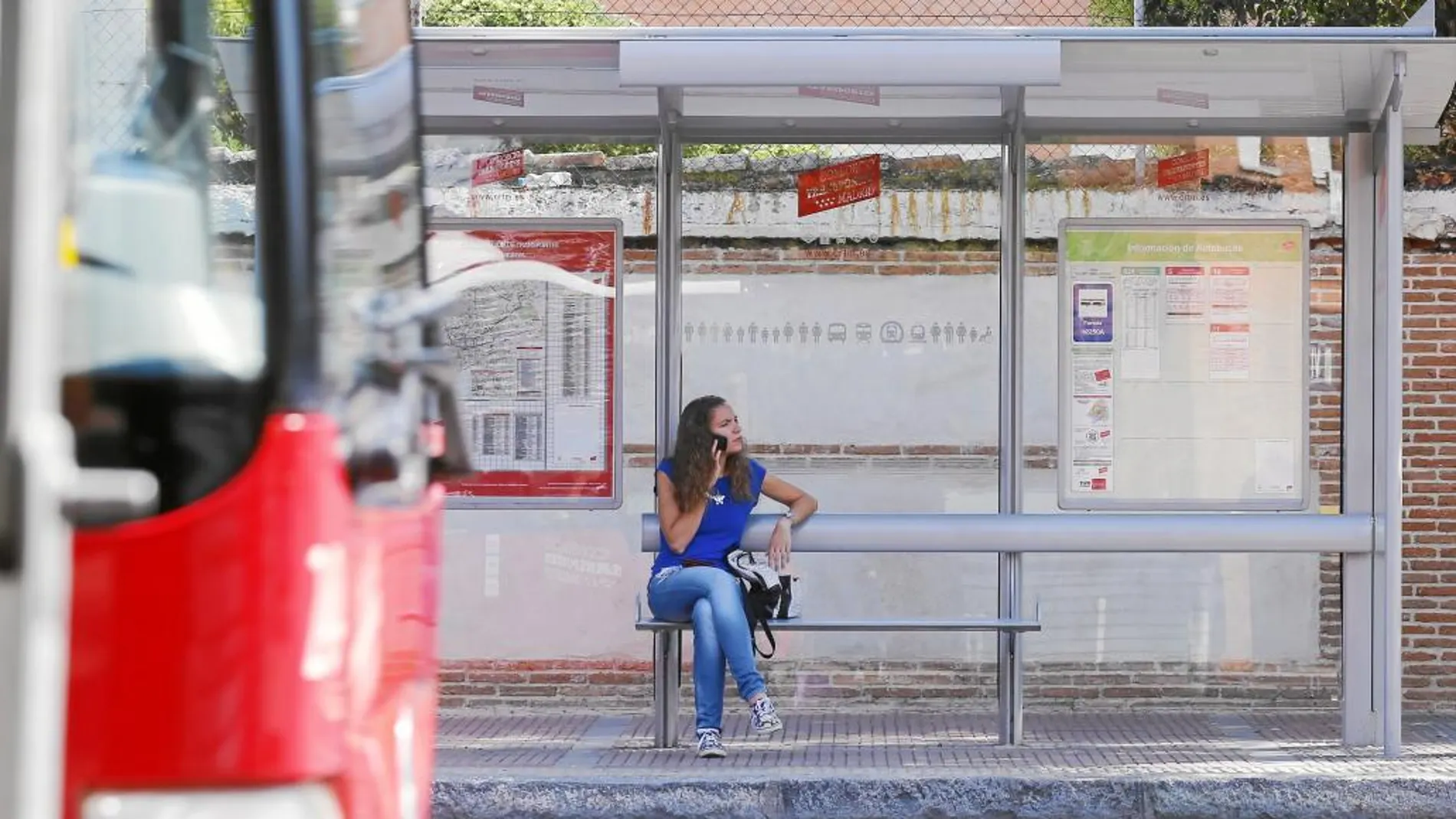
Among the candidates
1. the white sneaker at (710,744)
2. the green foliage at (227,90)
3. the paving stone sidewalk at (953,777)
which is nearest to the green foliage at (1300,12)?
the paving stone sidewalk at (953,777)

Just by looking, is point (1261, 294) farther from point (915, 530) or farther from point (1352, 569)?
point (915, 530)

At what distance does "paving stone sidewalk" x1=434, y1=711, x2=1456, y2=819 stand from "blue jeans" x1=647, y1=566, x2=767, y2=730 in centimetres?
25

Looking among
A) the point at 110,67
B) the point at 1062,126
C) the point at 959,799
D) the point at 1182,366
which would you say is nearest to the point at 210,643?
the point at 110,67

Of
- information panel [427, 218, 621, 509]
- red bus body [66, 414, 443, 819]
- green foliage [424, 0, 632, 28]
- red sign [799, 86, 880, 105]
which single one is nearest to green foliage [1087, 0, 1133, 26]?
green foliage [424, 0, 632, 28]

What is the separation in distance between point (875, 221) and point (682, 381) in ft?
3.52

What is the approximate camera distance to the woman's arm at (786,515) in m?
7.26

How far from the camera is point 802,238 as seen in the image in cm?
771

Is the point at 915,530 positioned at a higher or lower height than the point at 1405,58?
lower

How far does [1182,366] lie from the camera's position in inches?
300

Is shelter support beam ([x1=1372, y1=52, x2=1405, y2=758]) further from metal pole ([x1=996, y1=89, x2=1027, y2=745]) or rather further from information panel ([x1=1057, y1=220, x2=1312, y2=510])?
metal pole ([x1=996, y1=89, x2=1027, y2=745])

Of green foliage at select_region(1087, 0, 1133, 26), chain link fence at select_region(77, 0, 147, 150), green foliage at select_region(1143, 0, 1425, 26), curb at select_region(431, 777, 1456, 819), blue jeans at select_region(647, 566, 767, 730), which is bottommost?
curb at select_region(431, 777, 1456, 819)

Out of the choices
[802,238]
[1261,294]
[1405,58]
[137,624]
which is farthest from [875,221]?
[137,624]

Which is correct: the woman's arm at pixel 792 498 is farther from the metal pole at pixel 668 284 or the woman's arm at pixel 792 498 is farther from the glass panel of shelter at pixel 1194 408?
the glass panel of shelter at pixel 1194 408

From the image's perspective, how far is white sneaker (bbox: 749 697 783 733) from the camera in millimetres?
7008
